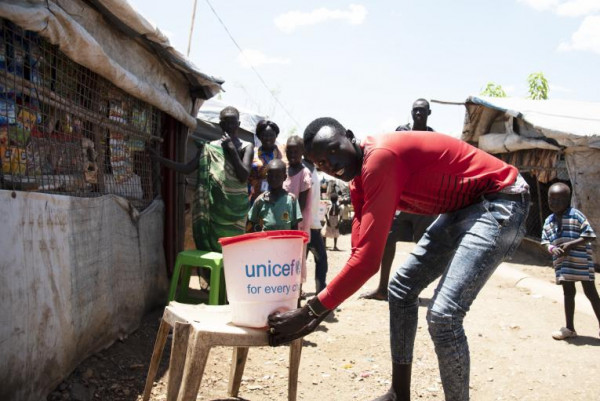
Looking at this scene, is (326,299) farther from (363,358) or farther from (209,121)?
(209,121)

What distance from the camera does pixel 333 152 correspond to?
2.39 m

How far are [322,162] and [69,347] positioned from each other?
180 centimetres

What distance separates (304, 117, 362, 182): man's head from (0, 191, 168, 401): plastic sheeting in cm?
140

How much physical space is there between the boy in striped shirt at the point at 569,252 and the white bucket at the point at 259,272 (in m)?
3.25

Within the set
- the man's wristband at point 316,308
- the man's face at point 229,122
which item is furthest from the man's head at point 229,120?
the man's wristband at point 316,308

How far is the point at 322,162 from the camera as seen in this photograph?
243cm

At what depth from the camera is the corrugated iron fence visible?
2668 millimetres

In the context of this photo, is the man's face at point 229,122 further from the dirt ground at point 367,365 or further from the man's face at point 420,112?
the man's face at point 420,112

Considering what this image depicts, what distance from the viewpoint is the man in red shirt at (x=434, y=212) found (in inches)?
88.9

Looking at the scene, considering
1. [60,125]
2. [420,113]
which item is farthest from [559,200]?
[60,125]

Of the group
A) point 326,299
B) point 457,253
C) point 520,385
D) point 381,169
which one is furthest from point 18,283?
point 520,385

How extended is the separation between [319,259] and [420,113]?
1.81 m

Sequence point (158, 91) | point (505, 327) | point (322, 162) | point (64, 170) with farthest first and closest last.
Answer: point (505, 327) → point (158, 91) → point (64, 170) → point (322, 162)

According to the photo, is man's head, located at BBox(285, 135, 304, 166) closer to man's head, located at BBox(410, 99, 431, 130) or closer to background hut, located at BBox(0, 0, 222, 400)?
background hut, located at BBox(0, 0, 222, 400)
